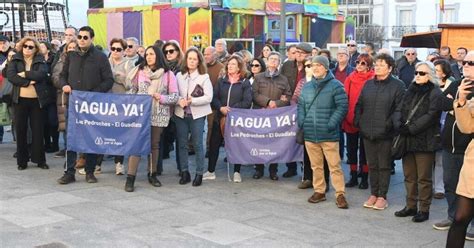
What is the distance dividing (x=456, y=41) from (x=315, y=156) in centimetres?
658

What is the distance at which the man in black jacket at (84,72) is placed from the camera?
25.8ft

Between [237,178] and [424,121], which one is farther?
[237,178]

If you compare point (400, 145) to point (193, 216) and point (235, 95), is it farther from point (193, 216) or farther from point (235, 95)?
point (235, 95)

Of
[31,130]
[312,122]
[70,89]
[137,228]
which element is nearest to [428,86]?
[312,122]

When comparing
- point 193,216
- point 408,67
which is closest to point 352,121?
point 193,216

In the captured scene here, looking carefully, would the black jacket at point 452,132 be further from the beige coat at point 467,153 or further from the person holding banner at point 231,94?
the person holding banner at point 231,94

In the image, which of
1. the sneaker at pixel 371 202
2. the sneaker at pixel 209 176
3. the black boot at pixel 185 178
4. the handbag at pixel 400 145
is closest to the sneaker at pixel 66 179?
the black boot at pixel 185 178

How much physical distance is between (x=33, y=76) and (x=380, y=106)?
4.78 metres

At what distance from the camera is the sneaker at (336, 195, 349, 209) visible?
7023mm

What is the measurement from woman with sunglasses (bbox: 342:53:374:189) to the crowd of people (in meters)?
0.01

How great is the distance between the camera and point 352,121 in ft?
25.7

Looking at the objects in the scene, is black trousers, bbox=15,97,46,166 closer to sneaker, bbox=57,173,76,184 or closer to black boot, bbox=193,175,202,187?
sneaker, bbox=57,173,76,184

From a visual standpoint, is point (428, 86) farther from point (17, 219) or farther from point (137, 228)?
point (17, 219)

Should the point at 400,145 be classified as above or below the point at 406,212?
above
